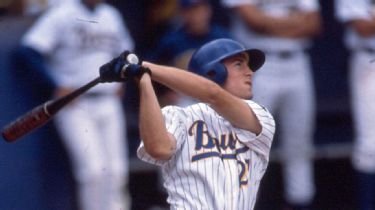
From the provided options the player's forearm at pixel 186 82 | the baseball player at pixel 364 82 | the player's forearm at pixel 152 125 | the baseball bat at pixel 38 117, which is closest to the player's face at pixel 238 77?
the player's forearm at pixel 186 82

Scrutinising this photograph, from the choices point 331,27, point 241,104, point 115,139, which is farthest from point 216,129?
point 331,27

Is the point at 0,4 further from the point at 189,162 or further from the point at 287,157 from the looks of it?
the point at 189,162

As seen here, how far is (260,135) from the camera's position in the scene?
16.1ft

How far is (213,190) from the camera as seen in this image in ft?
15.6

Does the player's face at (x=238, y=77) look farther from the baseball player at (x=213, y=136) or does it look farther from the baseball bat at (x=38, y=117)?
the baseball bat at (x=38, y=117)

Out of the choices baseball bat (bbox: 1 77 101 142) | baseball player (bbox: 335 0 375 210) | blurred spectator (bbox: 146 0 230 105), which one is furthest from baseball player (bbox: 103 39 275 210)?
baseball player (bbox: 335 0 375 210)

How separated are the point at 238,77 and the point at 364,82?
7.37 ft

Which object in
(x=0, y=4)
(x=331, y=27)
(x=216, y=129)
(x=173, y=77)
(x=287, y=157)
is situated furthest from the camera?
(x=331, y=27)

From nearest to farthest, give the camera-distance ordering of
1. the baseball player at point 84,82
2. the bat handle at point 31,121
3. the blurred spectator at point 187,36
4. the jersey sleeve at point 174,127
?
the jersey sleeve at point 174,127 < the bat handle at point 31,121 < the baseball player at point 84,82 < the blurred spectator at point 187,36

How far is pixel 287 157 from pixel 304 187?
193mm

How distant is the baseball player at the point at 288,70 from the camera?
7000 millimetres

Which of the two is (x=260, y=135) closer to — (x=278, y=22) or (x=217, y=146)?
(x=217, y=146)

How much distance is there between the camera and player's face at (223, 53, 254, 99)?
489cm

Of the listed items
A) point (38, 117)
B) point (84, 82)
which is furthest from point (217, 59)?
point (84, 82)
